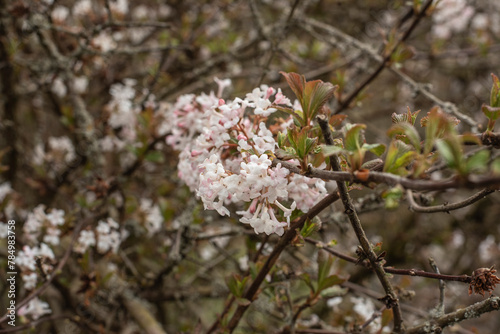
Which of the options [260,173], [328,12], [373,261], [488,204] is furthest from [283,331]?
[488,204]

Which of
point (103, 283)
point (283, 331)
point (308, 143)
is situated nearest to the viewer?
point (308, 143)

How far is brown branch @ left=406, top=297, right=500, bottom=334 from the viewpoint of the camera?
1094 millimetres

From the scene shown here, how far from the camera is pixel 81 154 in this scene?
2.64 meters

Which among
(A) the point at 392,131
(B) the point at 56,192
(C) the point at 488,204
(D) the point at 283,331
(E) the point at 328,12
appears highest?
(E) the point at 328,12

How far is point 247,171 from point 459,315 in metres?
0.79

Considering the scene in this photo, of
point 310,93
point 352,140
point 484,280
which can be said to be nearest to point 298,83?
point 310,93

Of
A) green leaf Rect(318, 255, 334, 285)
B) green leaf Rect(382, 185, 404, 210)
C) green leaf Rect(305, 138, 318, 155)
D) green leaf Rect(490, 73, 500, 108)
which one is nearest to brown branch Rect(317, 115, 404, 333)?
green leaf Rect(305, 138, 318, 155)

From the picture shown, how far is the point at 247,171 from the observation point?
0.98 meters

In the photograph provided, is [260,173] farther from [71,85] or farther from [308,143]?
[71,85]

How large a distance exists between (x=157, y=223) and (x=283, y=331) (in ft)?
4.04

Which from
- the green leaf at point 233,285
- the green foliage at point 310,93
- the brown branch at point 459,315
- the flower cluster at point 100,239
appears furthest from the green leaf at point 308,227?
the flower cluster at point 100,239

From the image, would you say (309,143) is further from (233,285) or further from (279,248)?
(233,285)

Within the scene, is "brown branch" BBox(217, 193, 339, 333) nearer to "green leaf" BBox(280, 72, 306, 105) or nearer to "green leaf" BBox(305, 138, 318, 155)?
"green leaf" BBox(305, 138, 318, 155)

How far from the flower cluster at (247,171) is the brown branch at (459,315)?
537mm
